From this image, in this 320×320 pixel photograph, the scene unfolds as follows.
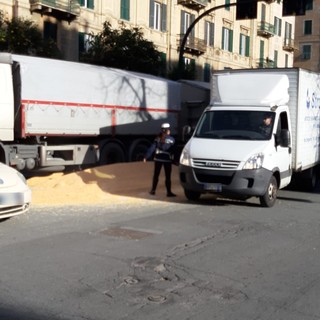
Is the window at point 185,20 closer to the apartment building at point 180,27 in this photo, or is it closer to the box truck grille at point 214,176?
the apartment building at point 180,27

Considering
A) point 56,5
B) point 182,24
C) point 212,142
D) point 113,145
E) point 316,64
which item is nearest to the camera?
point 212,142

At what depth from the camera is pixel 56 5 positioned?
27.5 metres

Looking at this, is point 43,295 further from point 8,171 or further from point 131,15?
point 131,15

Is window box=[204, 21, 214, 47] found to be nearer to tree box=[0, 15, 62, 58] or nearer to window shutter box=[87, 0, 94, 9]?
window shutter box=[87, 0, 94, 9]

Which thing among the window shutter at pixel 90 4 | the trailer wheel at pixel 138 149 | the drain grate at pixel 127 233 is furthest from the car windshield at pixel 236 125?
the window shutter at pixel 90 4

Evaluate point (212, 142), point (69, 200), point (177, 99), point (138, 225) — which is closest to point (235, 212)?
point (212, 142)

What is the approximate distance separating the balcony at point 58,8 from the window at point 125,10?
3869 millimetres

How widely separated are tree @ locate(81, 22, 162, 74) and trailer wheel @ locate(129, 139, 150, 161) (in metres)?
7.48

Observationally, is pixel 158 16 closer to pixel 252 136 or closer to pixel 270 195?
pixel 252 136

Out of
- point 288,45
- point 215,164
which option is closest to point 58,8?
point 215,164

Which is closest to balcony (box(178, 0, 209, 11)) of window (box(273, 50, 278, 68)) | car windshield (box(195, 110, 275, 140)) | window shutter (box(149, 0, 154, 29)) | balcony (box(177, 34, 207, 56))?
balcony (box(177, 34, 207, 56))

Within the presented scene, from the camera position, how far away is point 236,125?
12.0 meters

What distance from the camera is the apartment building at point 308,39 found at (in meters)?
74.1

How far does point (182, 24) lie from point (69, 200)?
2875 cm
